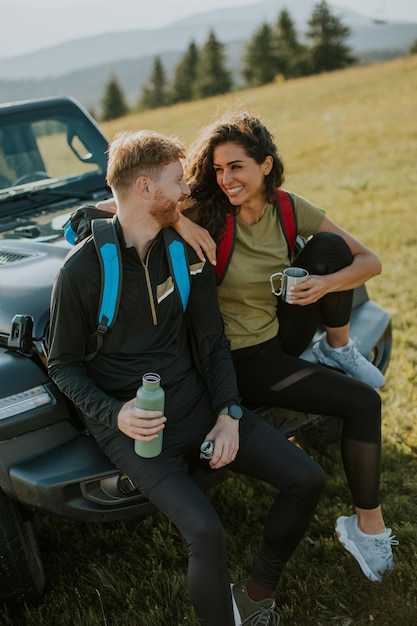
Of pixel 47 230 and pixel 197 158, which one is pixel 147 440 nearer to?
pixel 197 158

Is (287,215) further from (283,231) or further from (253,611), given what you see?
(253,611)

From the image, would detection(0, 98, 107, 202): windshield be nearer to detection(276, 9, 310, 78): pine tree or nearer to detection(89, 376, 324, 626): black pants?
detection(89, 376, 324, 626): black pants

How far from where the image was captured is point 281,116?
20.9 meters

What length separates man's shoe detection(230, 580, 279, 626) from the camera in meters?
2.67

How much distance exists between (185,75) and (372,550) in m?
61.2

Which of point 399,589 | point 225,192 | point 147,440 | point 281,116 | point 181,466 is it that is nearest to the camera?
point 147,440

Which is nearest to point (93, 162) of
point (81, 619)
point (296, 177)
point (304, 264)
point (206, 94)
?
point (304, 264)

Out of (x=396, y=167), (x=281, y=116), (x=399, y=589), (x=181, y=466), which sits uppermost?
(x=181, y=466)

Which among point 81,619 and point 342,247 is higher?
point 342,247

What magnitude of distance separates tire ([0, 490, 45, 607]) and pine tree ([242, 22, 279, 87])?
2049 inches

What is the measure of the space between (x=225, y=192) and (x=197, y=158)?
0.21 meters

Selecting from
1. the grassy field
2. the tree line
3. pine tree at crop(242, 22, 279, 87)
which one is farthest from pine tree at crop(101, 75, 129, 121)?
the grassy field

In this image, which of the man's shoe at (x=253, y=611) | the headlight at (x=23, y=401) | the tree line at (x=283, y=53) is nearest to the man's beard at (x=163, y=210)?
the headlight at (x=23, y=401)

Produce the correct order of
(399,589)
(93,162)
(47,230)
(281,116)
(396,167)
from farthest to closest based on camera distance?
(281,116)
(396,167)
(93,162)
(47,230)
(399,589)
